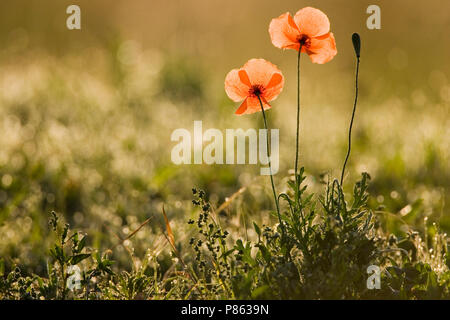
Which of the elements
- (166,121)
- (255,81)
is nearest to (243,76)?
(255,81)

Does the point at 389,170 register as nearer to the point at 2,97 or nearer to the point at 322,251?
the point at 322,251

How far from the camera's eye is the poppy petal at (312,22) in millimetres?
1880

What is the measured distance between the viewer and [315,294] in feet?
5.79

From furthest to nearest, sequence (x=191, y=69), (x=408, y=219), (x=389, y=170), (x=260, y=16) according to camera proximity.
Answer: (x=260, y=16), (x=191, y=69), (x=389, y=170), (x=408, y=219)

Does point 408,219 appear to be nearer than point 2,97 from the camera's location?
Yes

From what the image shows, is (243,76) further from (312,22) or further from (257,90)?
(312,22)

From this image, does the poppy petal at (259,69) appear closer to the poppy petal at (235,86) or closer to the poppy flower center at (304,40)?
the poppy petal at (235,86)

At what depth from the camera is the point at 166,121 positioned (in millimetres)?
4570

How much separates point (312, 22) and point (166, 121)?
110 inches

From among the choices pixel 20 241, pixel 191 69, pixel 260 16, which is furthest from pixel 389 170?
pixel 260 16

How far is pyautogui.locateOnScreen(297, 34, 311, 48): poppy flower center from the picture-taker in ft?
6.37

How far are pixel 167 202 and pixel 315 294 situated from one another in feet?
5.75

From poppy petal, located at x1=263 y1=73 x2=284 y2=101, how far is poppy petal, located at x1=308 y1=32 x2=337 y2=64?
177 mm

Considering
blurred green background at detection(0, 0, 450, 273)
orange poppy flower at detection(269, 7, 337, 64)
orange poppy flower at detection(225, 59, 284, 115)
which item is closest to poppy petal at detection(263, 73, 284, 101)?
orange poppy flower at detection(225, 59, 284, 115)
